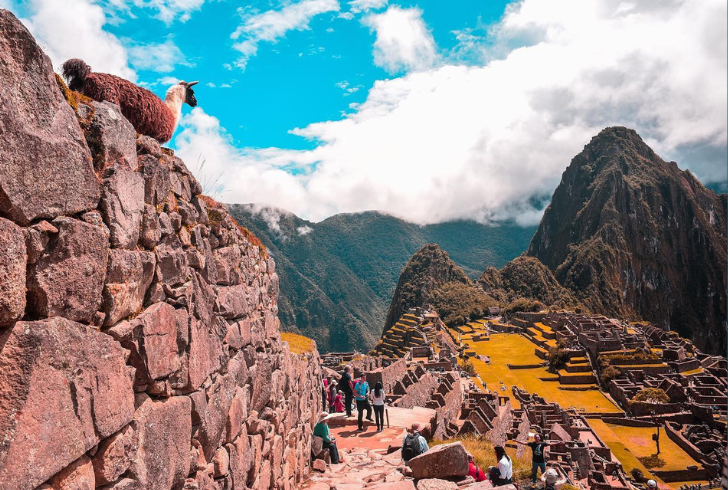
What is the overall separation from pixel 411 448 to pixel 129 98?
857 cm

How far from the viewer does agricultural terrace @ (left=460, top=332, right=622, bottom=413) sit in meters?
43.7

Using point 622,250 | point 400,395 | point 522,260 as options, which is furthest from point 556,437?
point 622,250

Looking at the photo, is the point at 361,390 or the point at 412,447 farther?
the point at 361,390

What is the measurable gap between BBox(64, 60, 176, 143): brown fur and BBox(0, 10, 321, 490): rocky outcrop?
1.44ft

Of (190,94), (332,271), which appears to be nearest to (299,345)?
(190,94)

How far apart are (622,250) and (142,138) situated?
646 feet

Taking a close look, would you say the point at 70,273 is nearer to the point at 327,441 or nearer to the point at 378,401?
the point at 327,441

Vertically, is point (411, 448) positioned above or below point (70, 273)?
below

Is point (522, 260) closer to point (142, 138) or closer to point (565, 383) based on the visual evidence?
point (565, 383)

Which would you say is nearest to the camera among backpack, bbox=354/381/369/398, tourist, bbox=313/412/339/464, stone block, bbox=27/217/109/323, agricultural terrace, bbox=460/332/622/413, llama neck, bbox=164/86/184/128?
stone block, bbox=27/217/109/323

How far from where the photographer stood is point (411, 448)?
10133 mm

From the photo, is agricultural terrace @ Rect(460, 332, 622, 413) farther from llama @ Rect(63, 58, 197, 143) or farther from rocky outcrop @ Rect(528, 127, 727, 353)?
rocky outcrop @ Rect(528, 127, 727, 353)

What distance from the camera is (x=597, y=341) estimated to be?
55.8 meters

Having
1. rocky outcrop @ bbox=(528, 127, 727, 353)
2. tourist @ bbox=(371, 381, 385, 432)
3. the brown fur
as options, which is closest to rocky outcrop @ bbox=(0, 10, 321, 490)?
the brown fur
